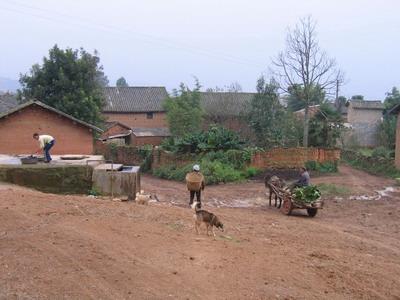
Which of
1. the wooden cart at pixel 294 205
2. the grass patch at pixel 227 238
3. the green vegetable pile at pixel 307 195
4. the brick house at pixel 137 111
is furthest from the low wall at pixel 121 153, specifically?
the grass patch at pixel 227 238

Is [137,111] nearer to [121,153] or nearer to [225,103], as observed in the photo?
[225,103]

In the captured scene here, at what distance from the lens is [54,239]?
9336mm

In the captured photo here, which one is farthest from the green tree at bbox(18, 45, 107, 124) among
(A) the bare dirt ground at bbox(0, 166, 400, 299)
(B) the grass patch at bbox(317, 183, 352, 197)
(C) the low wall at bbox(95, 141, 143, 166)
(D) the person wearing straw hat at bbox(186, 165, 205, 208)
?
(A) the bare dirt ground at bbox(0, 166, 400, 299)

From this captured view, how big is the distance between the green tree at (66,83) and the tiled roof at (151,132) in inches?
430

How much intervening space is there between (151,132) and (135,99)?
894 cm

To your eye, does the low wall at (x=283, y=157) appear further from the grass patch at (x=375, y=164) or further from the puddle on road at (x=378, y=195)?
the puddle on road at (x=378, y=195)

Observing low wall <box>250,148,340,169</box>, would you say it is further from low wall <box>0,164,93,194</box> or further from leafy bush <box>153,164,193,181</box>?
low wall <box>0,164,93,194</box>

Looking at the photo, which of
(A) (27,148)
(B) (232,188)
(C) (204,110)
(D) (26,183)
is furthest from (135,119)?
(D) (26,183)

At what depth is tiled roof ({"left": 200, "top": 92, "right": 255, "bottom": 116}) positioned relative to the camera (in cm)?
5578

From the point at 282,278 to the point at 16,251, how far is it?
394 cm

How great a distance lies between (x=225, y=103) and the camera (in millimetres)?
57094

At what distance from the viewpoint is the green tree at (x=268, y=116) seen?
44.1 metres

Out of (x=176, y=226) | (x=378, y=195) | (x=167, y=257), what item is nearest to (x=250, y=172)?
(x=378, y=195)

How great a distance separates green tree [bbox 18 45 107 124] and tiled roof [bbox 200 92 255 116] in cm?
1473
